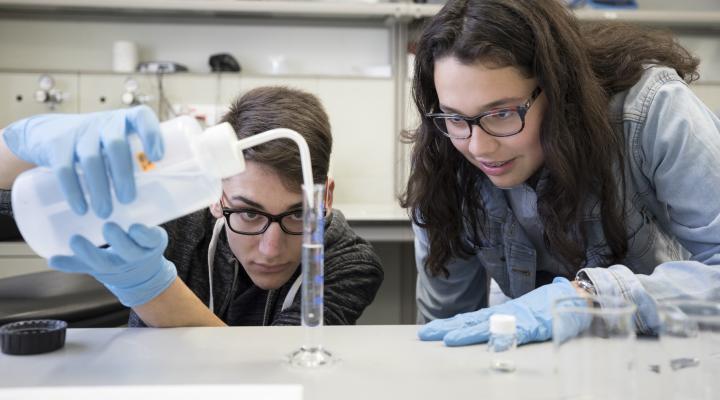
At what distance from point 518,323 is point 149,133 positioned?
56cm

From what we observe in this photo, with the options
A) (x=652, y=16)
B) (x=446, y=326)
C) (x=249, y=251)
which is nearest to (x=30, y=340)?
(x=249, y=251)

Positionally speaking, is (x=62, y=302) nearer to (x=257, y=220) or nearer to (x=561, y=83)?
(x=257, y=220)

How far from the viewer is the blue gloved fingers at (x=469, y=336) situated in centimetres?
89

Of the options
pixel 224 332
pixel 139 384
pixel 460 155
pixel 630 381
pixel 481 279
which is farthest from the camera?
pixel 481 279

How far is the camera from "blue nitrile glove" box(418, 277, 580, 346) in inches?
35.2

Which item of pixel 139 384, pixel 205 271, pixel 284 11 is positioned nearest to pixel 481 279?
pixel 205 271

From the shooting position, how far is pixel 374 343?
0.91m

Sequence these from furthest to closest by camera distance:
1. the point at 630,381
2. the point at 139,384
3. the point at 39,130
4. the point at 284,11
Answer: the point at 284,11, the point at 39,130, the point at 139,384, the point at 630,381

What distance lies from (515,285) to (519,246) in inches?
3.8

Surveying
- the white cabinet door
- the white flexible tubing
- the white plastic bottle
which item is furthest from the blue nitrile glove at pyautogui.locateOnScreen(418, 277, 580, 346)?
the white cabinet door

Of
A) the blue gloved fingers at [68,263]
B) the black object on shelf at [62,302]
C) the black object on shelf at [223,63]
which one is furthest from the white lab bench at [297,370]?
the black object on shelf at [223,63]

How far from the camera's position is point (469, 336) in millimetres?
890

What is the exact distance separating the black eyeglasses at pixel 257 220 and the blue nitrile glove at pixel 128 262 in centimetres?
19

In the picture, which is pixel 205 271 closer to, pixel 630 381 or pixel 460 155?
pixel 460 155
